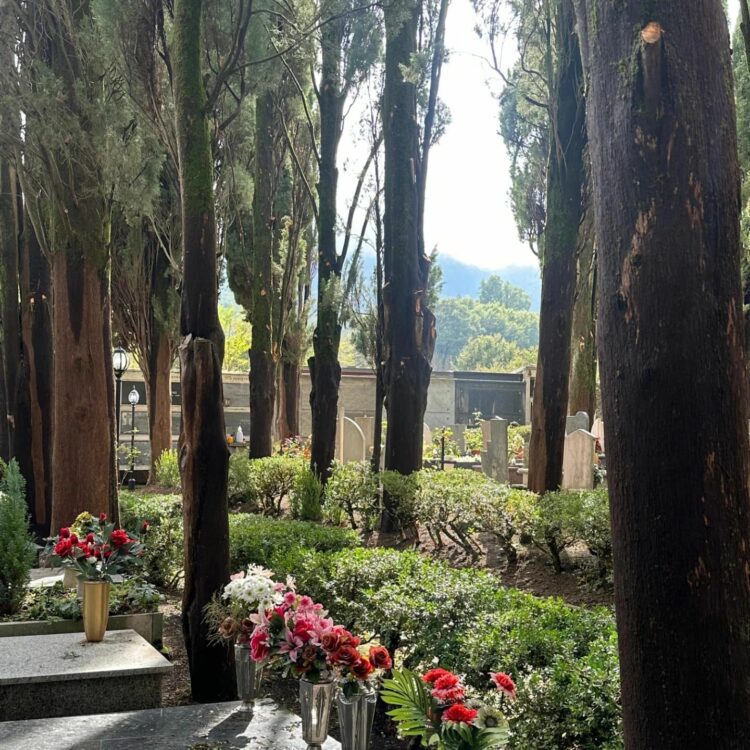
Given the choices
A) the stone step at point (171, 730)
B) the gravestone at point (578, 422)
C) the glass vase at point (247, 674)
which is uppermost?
the gravestone at point (578, 422)

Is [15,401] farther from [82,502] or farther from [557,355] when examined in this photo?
[557,355]

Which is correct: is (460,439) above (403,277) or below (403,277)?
below

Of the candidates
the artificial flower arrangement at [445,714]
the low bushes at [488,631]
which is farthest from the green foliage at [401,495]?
the artificial flower arrangement at [445,714]

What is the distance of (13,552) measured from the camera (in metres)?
7.07

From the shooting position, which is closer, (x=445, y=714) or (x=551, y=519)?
(x=445, y=714)

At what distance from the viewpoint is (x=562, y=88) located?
417 inches

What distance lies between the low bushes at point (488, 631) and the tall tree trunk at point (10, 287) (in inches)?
261

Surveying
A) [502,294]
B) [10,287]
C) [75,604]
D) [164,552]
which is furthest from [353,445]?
[502,294]

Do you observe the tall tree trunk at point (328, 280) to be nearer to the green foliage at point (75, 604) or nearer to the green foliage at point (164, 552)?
the green foliage at point (164, 552)

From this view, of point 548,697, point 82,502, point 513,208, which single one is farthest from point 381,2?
point 513,208

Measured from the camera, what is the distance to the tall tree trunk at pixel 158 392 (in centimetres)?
1839

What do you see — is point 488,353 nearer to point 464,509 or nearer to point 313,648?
point 464,509

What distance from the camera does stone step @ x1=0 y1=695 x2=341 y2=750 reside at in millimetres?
4141

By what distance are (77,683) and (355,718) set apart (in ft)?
6.97
